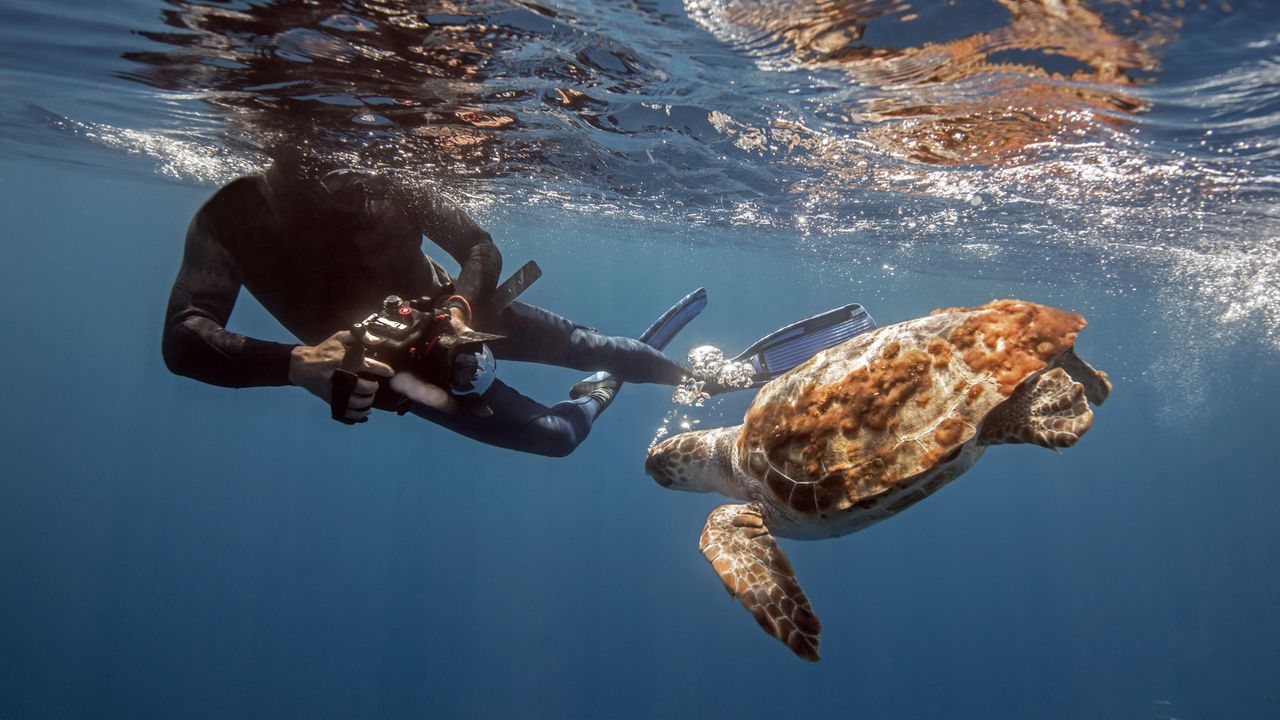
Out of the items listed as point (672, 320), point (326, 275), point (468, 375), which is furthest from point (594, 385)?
point (468, 375)

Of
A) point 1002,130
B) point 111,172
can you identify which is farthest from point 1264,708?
point 111,172

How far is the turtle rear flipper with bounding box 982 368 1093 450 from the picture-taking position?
2.99 meters

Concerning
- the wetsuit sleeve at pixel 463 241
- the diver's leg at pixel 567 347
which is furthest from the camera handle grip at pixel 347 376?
the diver's leg at pixel 567 347

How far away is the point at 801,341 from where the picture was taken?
7043mm

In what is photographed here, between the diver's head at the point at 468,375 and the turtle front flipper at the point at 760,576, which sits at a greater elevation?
the diver's head at the point at 468,375

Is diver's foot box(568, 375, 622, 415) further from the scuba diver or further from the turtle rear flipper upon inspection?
the turtle rear flipper

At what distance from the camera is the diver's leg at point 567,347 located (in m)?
5.69

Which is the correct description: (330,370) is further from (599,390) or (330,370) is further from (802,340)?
(802,340)

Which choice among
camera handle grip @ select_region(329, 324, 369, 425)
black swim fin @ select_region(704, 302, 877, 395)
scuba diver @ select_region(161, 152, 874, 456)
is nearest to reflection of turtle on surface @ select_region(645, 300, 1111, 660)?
scuba diver @ select_region(161, 152, 874, 456)

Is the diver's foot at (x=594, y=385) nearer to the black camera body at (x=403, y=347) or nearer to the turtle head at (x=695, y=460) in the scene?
the turtle head at (x=695, y=460)

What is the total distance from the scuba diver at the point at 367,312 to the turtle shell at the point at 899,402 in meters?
1.94

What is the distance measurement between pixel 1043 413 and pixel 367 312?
5191 millimetres

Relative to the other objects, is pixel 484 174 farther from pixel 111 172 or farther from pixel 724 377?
pixel 111 172

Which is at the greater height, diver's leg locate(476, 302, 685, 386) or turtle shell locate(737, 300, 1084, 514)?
Answer: turtle shell locate(737, 300, 1084, 514)
